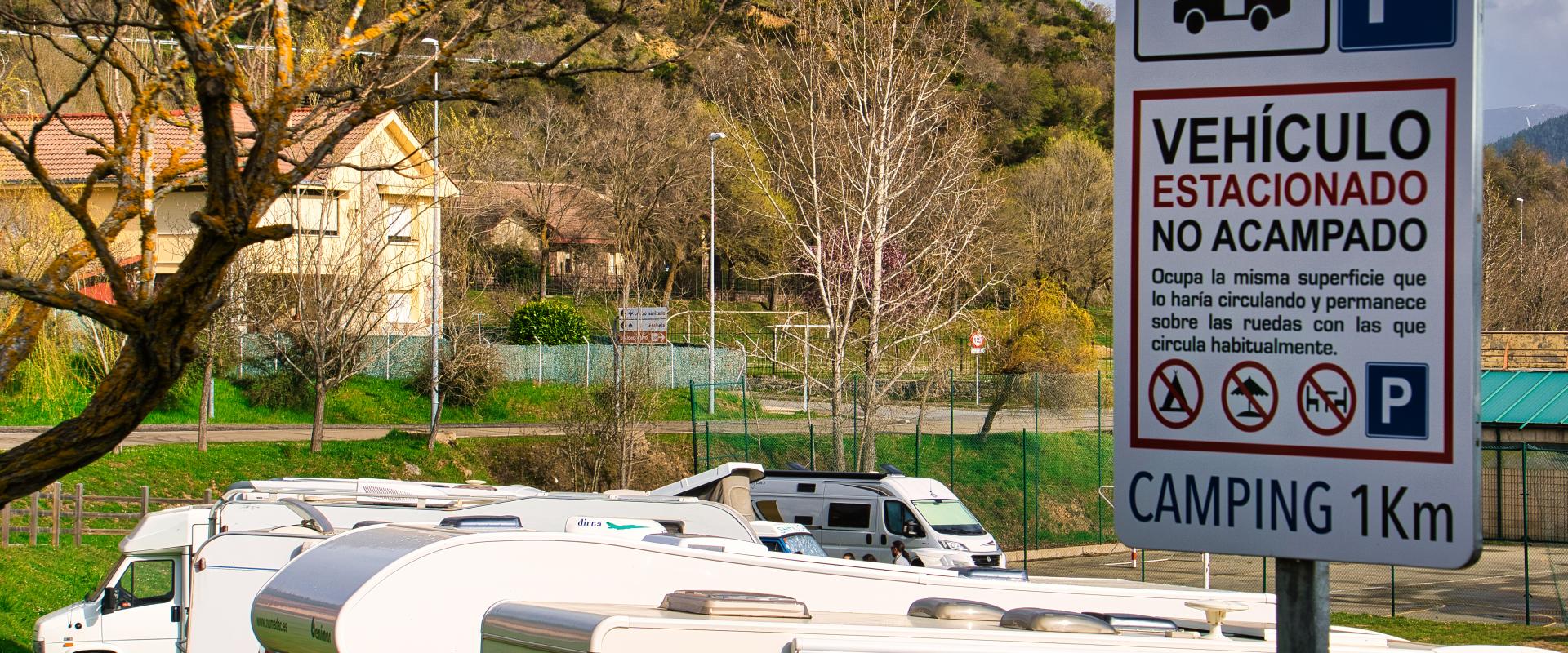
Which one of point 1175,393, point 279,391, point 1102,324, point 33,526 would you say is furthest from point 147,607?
point 1102,324

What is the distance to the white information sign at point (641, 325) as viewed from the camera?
27766 mm

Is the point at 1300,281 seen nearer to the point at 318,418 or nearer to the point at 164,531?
the point at 164,531

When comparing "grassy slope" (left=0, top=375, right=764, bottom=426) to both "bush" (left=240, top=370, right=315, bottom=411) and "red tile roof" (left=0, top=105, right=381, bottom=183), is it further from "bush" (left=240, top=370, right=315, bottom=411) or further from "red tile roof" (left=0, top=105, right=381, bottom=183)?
"red tile roof" (left=0, top=105, right=381, bottom=183)

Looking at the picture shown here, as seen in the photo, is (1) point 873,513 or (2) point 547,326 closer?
(1) point 873,513

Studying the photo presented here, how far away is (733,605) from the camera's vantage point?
5.11 m

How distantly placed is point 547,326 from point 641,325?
20.4 metres

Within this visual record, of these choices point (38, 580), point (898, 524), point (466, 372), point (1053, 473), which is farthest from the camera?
point (466, 372)

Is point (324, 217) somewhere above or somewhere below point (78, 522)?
above

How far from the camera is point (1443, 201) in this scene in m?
1.88

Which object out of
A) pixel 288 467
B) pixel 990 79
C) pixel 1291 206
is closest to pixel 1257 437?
pixel 1291 206

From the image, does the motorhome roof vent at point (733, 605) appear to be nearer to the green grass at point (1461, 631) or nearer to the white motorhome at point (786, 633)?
the white motorhome at point (786, 633)

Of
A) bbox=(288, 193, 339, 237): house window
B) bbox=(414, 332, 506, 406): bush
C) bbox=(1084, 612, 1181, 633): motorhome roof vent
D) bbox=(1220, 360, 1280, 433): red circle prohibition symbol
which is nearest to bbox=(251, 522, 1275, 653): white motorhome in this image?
bbox=(1084, 612, 1181, 633): motorhome roof vent

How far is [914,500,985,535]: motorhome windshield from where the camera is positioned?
74.7 feet

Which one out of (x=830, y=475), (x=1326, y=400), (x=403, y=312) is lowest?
(x=830, y=475)
